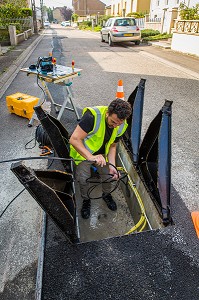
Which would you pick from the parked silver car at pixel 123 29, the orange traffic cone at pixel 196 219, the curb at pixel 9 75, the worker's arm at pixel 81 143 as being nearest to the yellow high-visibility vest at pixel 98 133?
the worker's arm at pixel 81 143

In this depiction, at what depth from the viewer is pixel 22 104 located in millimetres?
5090

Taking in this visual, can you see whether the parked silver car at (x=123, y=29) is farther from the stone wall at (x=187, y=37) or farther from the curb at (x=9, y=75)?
the curb at (x=9, y=75)

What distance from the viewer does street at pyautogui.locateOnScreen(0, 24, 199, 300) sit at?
89.0 inches

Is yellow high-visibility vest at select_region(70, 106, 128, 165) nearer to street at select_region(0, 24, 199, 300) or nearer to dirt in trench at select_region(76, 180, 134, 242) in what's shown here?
dirt in trench at select_region(76, 180, 134, 242)

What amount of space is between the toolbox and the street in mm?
177

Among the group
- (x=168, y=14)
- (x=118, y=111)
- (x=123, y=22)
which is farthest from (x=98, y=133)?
(x=168, y=14)

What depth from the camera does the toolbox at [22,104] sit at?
5.05 meters

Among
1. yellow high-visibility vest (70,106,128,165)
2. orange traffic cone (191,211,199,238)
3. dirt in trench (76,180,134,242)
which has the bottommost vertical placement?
dirt in trench (76,180,134,242)

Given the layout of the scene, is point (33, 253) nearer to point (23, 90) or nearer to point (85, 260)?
point (85, 260)

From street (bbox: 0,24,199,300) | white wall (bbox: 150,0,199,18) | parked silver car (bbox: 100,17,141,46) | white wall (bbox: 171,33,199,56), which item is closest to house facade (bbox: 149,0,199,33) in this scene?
white wall (bbox: 150,0,199,18)

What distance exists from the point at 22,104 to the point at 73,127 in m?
1.23

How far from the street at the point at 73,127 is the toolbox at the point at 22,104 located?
0.18 m

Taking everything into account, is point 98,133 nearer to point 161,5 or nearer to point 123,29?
point 123,29

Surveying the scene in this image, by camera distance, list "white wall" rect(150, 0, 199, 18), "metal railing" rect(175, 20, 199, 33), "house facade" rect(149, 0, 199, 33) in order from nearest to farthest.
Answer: "metal railing" rect(175, 20, 199, 33) → "house facade" rect(149, 0, 199, 33) → "white wall" rect(150, 0, 199, 18)
